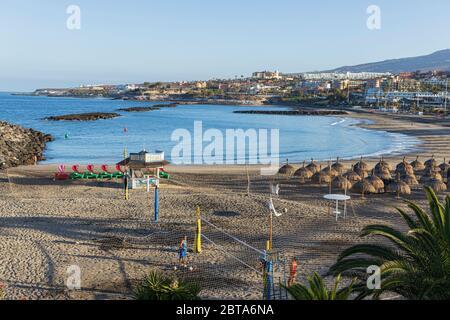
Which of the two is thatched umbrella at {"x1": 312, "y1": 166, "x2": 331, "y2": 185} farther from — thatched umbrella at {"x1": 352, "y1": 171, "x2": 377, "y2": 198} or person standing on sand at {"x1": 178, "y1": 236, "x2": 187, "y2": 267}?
person standing on sand at {"x1": 178, "y1": 236, "x2": 187, "y2": 267}

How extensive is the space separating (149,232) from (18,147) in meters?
25.0

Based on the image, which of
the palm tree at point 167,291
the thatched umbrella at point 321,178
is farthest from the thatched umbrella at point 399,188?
the palm tree at point 167,291

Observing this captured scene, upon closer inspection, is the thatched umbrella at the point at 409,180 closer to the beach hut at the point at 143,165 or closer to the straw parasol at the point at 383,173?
the straw parasol at the point at 383,173

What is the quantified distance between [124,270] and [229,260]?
7.91ft

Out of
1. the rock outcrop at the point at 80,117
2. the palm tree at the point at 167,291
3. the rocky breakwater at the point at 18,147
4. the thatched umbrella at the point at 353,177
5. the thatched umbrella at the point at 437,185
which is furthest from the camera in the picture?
the rock outcrop at the point at 80,117

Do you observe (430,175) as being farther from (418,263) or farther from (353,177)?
(418,263)

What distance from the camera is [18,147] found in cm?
3456

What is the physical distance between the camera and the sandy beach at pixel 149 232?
9.87 meters

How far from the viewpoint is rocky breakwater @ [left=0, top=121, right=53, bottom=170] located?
2853 cm

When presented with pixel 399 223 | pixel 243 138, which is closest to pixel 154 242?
pixel 399 223

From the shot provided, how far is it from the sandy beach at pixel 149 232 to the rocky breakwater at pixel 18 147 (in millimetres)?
7595

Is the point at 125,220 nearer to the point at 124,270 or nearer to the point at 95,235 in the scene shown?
the point at 95,235

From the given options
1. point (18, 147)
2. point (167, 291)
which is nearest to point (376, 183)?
point (167, 291)

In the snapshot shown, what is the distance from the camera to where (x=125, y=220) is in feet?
47.4
